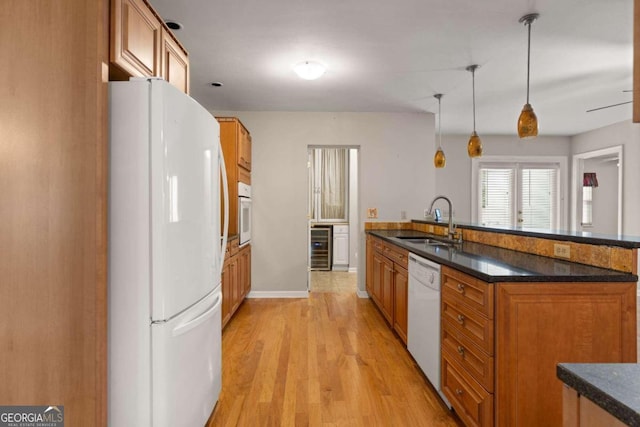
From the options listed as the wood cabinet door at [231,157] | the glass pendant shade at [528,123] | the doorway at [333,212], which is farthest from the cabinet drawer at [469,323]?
the doorway at [333,212]

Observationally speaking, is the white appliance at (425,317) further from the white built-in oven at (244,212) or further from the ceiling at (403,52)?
the white built-in oven at (244,212)

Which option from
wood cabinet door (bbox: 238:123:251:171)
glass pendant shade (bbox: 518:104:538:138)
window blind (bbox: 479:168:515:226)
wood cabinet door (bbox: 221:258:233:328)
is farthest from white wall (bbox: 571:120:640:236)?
wood cabinet door (bbox: 221:258:233:328)

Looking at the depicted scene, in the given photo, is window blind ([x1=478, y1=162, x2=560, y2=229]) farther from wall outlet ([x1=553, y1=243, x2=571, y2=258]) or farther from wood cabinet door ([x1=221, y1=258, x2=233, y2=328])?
wood cabinet door ([x1=221, y1=258, x2=233, y2=328])

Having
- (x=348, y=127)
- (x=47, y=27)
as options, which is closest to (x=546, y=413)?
(x=47, y=27)

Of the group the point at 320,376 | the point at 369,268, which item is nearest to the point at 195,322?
the point at 320,376

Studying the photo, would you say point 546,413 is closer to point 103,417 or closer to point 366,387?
point 366,387

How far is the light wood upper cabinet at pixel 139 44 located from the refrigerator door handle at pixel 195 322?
3.83ft

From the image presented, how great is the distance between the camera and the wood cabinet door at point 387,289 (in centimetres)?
333

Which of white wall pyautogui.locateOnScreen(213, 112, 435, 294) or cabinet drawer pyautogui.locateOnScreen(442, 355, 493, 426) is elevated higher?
white wall pyautogui.locateOnScreen(213, 112, 435, 294)

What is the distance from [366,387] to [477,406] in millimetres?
866

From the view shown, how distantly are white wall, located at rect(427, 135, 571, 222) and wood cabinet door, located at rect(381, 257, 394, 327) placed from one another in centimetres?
351

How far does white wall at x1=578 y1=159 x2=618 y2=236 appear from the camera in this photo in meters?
6.45

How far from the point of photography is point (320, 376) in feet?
8.23

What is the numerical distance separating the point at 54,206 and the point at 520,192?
284 inches
